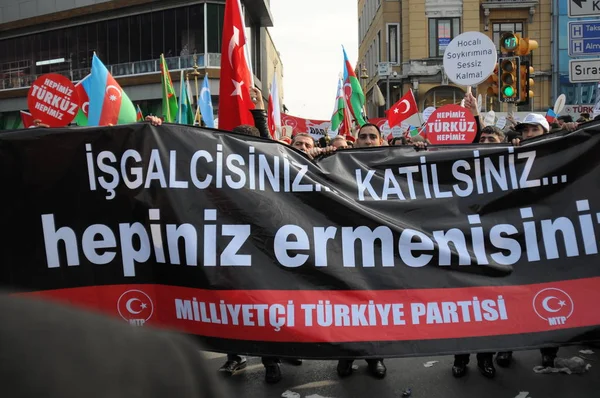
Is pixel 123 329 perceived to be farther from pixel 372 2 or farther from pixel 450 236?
pixel 372 2

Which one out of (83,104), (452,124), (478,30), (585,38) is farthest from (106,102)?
(478,30)

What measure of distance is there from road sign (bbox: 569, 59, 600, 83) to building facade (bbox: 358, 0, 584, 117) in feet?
102

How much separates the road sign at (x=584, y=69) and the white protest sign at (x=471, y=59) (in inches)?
59.7

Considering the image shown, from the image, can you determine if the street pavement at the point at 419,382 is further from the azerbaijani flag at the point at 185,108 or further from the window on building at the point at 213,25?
the window on building at the point at 213,25

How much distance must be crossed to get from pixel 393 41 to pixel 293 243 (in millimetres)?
41358

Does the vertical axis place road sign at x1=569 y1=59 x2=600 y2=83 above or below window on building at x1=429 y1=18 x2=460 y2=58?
below

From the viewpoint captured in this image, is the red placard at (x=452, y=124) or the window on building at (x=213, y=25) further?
the window on building at (x=213, y=25)

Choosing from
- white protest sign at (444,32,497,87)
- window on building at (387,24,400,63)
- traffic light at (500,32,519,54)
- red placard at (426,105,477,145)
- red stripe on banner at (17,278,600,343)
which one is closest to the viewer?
red stripe on banner at (17,278,600,343)

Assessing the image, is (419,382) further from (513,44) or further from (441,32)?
(441,32)

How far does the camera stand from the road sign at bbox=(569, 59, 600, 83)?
873 cm

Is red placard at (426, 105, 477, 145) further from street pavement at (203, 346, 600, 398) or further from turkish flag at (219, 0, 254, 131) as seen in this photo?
street pavement at (203, 346, 600, 398)

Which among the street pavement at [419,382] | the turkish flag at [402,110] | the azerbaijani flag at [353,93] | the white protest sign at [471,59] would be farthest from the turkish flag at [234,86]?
the turkish flag at [402,110]

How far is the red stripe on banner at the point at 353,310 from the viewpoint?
12.9 ft

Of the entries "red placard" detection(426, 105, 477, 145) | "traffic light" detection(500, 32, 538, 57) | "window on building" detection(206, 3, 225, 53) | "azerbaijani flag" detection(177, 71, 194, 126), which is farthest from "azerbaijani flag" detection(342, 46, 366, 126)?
"window on building" detection(206, 3, 225, 53)
